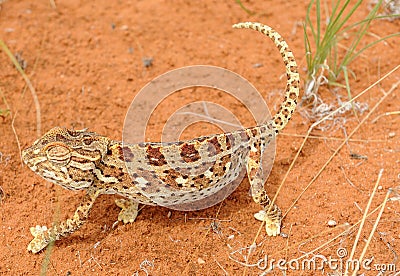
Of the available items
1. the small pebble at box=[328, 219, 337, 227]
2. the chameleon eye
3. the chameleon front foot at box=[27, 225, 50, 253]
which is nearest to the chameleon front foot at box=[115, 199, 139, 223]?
the chameleon front foot at box=[27, 225, 50, 253]

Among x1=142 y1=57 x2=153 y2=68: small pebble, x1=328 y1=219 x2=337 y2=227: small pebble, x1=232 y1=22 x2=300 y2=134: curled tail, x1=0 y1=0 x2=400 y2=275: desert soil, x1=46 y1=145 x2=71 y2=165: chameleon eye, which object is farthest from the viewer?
x1=142 y1=57 x2=153 y2=68: small pebble

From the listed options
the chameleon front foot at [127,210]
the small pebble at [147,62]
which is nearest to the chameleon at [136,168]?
the chameleon front foot at [127,210]

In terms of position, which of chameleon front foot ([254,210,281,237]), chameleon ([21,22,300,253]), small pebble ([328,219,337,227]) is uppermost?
chameleon ([21,22,300,253])

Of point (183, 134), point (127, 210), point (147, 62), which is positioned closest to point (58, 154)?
point (127, 210)

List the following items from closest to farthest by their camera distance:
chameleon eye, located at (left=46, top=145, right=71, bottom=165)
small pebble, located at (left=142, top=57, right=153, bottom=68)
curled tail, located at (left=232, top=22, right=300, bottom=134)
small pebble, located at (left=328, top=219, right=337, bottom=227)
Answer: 1. chameleon eye, located at (left=46, top=145, right=71, bottom=165)
2. small pebble, located at (left=328, top=219, right=337, bottom=227)
3. curled tail, located at (left=232, top=22, right=300, bottom=134)
4. small pebble, located at (left=142, top=57, right=153, bottom=68)

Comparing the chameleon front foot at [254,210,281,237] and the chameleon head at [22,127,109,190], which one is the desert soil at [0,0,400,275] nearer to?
the chameleon front foot at [254,210,281,237]

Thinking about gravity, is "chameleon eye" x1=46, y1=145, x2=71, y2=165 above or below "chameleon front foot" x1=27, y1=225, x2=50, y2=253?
above
